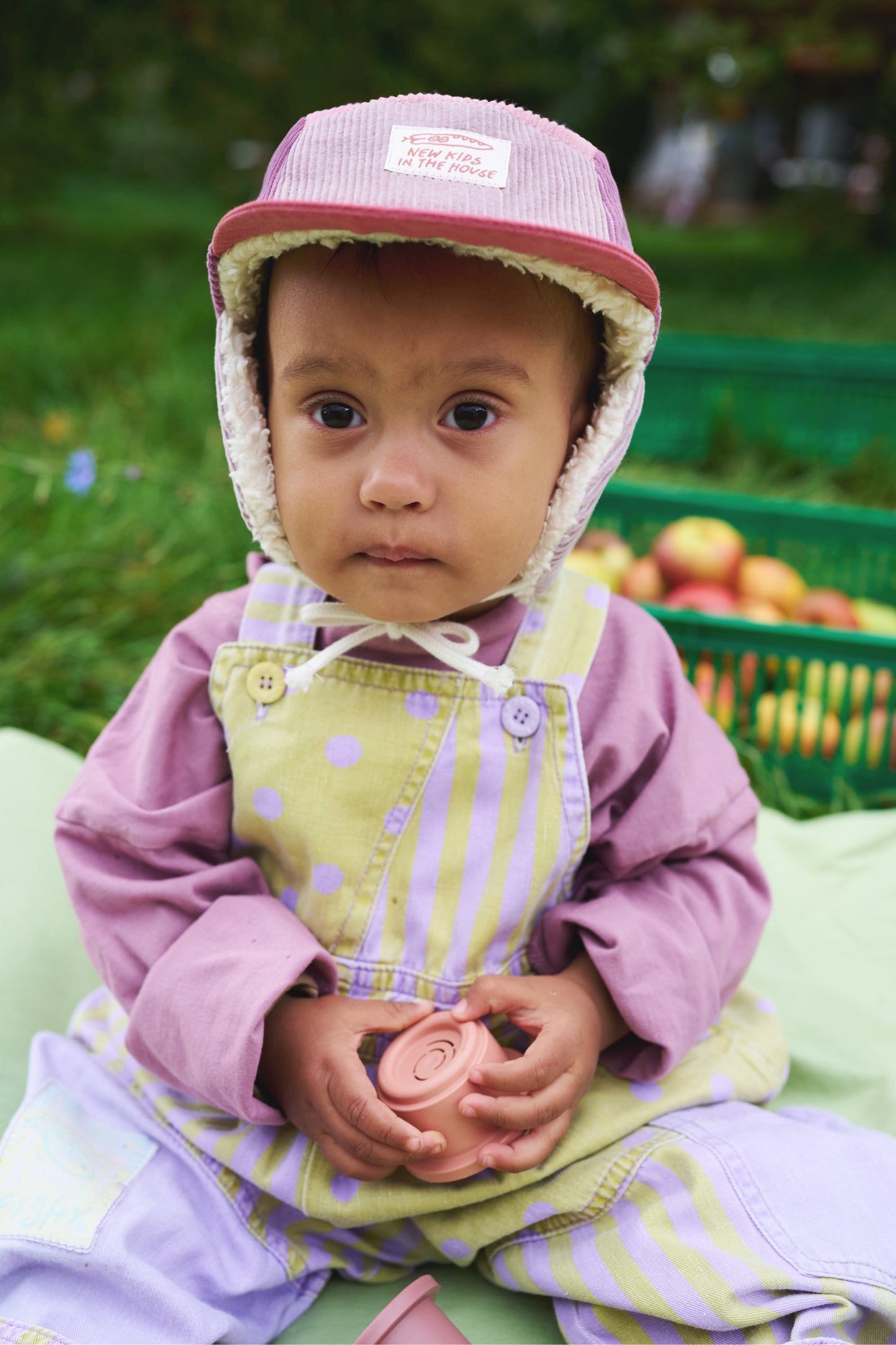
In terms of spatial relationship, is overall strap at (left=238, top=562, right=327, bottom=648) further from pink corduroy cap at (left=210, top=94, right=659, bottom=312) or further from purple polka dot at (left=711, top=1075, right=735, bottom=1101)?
purple polka dot at (left=711, top=1075, right=735, bottom=1101)

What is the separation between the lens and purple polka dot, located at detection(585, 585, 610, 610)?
148cm

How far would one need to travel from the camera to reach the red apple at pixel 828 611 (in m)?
2.79

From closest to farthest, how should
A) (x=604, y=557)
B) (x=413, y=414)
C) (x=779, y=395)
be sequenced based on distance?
(x=413, y=414), (x=604, y=557), (x=779, y=395)

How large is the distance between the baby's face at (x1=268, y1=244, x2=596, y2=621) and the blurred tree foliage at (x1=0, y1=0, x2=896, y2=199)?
663 cm

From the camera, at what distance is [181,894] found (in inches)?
53.1

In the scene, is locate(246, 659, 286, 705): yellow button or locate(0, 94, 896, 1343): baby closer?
locate(0, 94, 896, 1343): baby

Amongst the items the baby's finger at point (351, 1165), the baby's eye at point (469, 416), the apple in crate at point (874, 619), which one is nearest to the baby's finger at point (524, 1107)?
the baby's finger at point (351, 1165)

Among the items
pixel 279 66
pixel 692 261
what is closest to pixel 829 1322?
pixel 279 66


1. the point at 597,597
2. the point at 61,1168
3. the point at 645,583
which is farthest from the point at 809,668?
the point at 61,1168

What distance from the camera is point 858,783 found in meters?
2.47

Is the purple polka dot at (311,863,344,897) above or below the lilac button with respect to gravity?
below

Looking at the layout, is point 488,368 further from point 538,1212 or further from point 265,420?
point 538,1212

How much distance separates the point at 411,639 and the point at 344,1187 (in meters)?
0.62

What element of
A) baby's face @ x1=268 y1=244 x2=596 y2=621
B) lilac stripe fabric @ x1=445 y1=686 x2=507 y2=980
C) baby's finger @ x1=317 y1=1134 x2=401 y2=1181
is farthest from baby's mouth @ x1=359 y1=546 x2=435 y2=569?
baby's finger @ x1=317 y1=1134 x2=401 y2=1181
